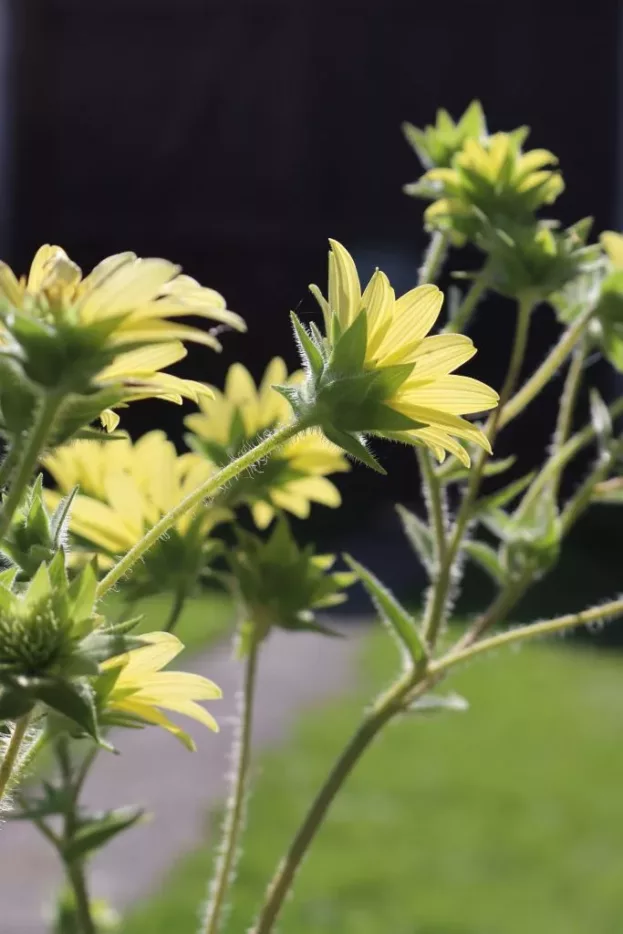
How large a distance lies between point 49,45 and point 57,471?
172 inches

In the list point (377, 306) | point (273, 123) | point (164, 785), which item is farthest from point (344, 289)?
point (273, 123)

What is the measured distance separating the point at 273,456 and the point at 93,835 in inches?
5.7

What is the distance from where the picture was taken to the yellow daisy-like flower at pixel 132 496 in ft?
1.35

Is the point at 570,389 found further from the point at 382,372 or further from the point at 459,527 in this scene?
the point at 382,372

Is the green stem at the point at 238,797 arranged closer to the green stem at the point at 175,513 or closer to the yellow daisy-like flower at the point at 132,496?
the yellow daisy-like flower at the point at 132,496

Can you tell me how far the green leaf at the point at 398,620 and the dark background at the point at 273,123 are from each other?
3506 mm

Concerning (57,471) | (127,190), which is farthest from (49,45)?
(57,471)

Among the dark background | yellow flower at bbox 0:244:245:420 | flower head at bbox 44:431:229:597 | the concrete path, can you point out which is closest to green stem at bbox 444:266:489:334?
flower head at bbox 44:431:229:597

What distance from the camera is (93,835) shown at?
→ 409mm

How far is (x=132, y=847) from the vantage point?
6.41 ft

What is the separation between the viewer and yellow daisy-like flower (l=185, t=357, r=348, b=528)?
1.48ft

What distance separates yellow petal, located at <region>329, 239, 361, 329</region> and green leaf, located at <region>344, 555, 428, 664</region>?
0.36 feet

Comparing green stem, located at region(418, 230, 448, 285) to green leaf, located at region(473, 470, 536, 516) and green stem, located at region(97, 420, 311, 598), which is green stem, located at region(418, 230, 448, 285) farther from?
green stem, located at region(97, 420, 311, 598)

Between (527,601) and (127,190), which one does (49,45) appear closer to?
(127,190)
